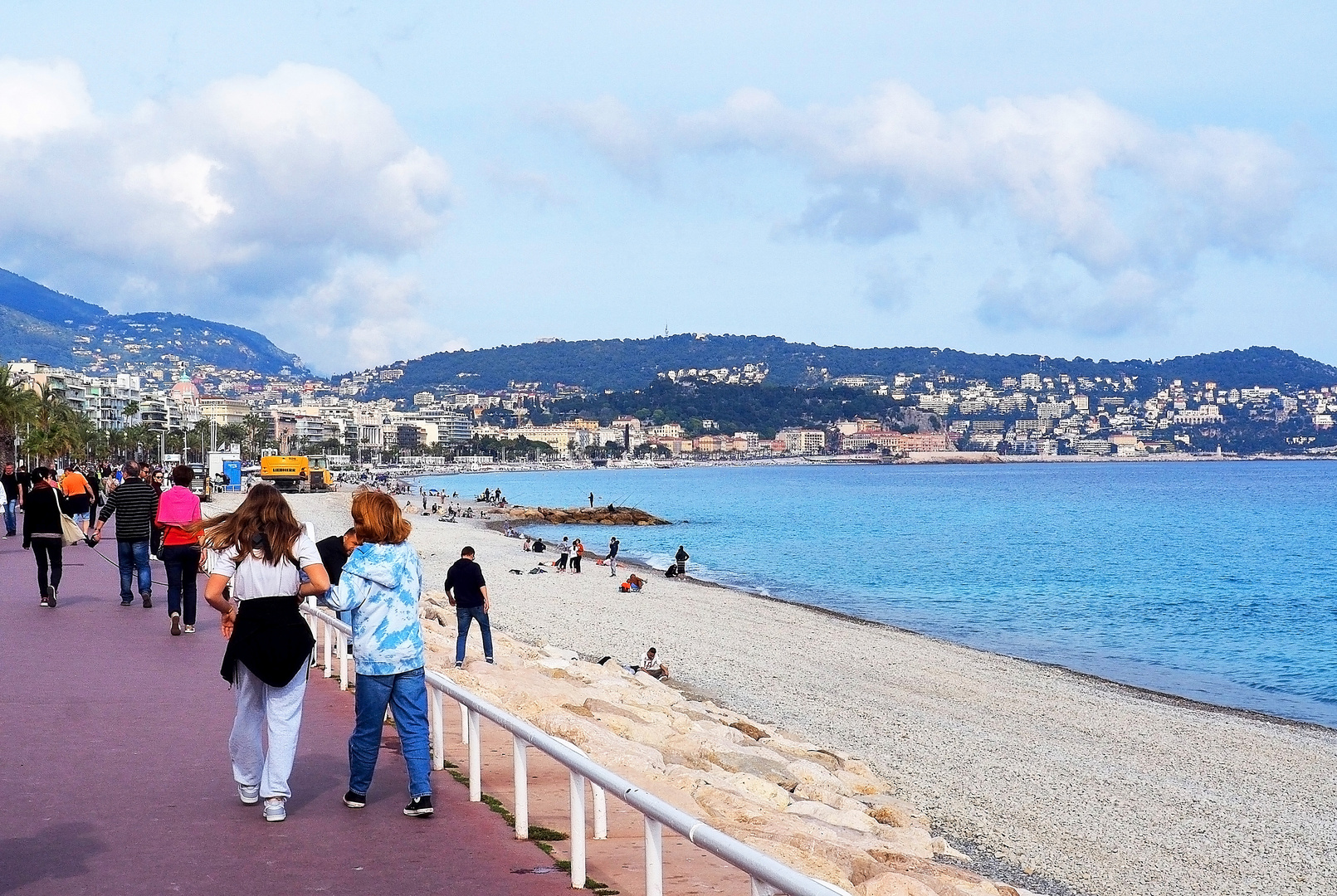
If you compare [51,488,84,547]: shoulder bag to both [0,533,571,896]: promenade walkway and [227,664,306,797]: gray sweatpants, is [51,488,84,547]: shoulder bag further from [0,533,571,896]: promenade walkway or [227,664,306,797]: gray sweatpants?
[227,664,306,797]: gray sweatpants

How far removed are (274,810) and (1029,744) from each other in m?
10.5

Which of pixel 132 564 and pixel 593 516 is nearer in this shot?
pixel 132 564

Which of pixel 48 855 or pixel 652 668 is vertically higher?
pixel 48 855

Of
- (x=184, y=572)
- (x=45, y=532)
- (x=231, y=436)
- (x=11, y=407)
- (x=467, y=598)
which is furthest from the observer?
(x=231, y=436)

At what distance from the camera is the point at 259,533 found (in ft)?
18.7

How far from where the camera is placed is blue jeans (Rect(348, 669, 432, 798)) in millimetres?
5723

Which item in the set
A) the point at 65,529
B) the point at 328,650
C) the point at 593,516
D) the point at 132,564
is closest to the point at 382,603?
the point at 328,650

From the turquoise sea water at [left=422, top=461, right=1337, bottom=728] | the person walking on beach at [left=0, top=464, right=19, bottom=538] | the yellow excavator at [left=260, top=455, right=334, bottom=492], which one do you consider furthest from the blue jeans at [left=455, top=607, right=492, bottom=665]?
the yellow excavator at [left=260, top=455, right=334, bottom=492]

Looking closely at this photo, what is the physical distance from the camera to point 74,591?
1491 cm

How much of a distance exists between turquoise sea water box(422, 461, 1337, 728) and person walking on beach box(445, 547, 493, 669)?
10098 millimetres

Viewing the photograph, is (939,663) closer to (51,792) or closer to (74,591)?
(74,591)

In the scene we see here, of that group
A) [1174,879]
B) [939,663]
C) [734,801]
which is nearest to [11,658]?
[734,801]

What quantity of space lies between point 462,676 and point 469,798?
4.17 meters

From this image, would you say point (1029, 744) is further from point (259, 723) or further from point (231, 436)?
point (231, 436)
